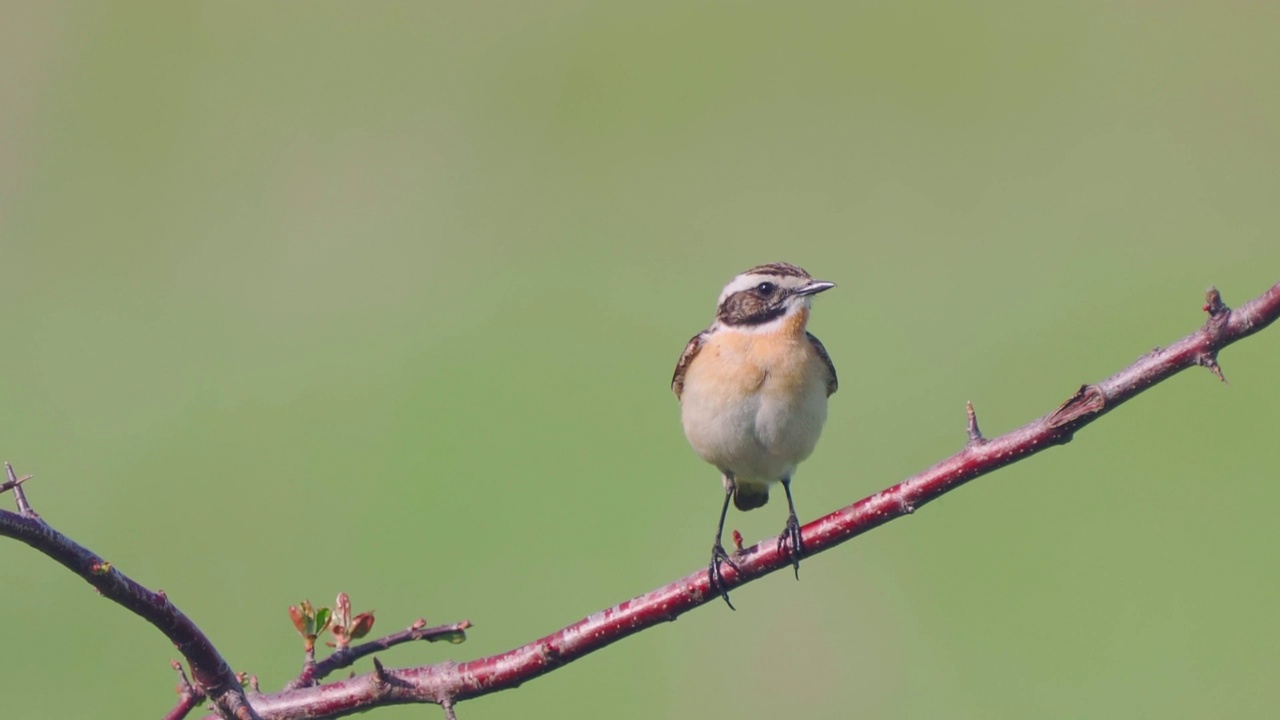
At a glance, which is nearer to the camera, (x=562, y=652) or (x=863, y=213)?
(x=562, y=652)

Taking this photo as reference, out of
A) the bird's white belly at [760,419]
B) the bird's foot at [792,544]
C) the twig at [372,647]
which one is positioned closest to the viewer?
the twig at [372,647]

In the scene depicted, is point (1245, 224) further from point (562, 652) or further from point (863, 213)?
point (562, 652)

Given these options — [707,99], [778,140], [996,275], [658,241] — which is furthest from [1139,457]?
[707,99]

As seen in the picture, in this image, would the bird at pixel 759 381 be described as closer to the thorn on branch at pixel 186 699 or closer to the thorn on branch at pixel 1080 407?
the thorn on branch at pixel 1080 407

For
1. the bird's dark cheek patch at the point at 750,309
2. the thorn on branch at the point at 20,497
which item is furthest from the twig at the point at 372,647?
the bird's dark cheek patch at the point at 750,309

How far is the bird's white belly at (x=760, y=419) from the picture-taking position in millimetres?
5680

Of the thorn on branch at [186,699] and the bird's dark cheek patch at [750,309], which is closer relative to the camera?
the thorn on branch at [186,699]

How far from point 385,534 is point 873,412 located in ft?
16.7

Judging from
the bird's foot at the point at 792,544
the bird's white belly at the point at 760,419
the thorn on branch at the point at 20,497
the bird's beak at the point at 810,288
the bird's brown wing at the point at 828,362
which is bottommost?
the thorn on branch at the point at 20,497

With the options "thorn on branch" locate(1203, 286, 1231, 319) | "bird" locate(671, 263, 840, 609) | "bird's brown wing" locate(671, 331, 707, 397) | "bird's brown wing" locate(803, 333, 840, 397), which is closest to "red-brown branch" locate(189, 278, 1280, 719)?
"thorn on branch" locate(1203, 286, 1231, 319)

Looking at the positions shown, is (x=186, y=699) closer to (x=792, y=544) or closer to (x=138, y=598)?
(x=138, y=598)

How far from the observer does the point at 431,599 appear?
1227cm

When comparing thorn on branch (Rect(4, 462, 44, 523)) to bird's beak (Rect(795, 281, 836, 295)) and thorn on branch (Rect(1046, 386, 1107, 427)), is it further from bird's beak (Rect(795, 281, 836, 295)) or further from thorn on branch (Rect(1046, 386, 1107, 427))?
bird's beak (Rect(795, 281, 836, 295))

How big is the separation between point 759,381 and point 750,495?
1000 mm
